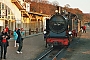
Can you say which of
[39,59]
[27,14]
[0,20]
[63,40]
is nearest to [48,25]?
[63,40]

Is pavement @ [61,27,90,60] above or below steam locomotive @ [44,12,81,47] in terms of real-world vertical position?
below

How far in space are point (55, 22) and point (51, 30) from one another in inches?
30.3

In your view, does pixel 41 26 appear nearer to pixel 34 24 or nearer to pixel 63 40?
pixel 34 24

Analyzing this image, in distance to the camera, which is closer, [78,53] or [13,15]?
[78,53]

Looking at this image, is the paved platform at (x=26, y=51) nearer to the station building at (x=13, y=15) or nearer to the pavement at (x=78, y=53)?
the pavement at (x=78, y=53)

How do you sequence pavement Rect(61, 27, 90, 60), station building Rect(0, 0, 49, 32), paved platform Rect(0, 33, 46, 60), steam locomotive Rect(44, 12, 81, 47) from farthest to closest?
station building Rect(0, 0, 49, 32), steam locomotive Rect(44, 12, 81, 47), pavement Rect(61, 27, 90, 60), paved platform Rect(0, 33, 46, 60)

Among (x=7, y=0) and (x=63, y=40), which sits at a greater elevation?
(x=7, y=0)

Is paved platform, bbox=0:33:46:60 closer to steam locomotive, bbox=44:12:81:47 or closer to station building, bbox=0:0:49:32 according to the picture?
steam locomotive, bbox=44:12:81:47

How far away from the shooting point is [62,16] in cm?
1825

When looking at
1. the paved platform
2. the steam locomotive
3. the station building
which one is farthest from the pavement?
the station building

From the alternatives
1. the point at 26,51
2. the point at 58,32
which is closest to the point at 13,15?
the point at 58,32

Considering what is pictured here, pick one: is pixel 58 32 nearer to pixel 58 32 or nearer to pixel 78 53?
pixel 58 32

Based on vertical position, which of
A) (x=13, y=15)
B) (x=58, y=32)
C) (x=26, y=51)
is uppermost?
(x=13, y=15)

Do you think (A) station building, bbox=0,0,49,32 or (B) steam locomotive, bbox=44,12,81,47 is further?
(A) station building, bbox=0,0,49,32
